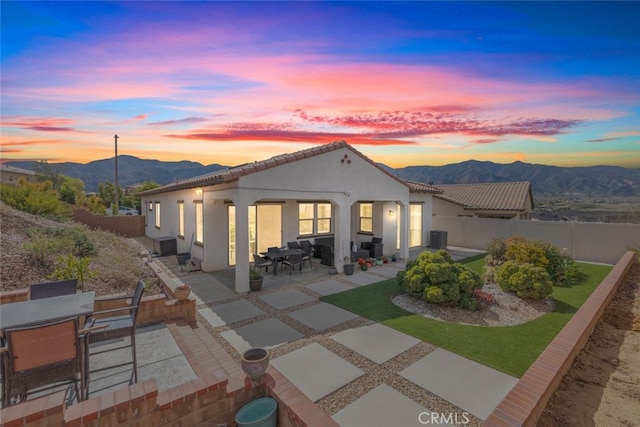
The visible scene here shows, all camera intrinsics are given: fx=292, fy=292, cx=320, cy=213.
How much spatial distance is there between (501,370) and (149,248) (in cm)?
1773

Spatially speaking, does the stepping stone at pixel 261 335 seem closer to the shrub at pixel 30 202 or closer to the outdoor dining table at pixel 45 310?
the outdoor dining table at pixel 45 310

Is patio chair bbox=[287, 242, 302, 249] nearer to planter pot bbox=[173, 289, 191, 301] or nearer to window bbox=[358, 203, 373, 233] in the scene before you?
window bbox=[358, 203, 373, 233]

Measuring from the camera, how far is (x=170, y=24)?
875cm

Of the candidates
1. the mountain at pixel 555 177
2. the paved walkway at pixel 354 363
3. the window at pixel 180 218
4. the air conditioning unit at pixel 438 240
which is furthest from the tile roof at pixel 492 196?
the window at pixel 180 218

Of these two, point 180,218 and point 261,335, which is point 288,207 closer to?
point 180,218

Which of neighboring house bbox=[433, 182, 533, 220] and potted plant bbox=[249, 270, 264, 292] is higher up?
neighboring house bbox=[433, 182, 533, 220]

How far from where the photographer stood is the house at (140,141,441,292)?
935cm

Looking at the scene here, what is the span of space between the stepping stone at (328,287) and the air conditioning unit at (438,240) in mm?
9465

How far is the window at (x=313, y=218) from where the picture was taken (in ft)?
45.4

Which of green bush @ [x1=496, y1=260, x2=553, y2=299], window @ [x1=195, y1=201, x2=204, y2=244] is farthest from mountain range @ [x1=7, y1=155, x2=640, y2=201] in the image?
window @ [x1=195, y1=201, x2=204, y2=244]

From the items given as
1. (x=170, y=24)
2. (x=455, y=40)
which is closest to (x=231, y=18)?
(x=170, y=24)

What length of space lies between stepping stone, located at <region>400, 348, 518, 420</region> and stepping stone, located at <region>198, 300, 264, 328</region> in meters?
4.04

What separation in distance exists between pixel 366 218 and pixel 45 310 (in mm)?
13629

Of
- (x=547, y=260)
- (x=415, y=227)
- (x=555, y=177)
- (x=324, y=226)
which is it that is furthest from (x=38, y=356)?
(x=555, y=177)
